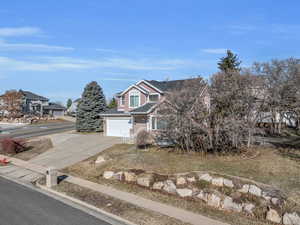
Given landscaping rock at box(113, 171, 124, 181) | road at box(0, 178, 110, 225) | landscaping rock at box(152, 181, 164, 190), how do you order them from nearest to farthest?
road at box(0, 178, 110, 225), landscaping rock at box(152, 181, 164, 190), landscaping rock at box(113, 171, 124, 181)

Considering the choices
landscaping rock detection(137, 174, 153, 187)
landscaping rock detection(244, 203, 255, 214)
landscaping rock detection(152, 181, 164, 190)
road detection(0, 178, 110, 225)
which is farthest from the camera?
landscaping rock detection(137, 174, 153, 187)

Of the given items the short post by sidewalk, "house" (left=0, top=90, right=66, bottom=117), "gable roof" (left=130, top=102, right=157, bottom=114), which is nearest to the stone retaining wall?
the short post by sidewalk

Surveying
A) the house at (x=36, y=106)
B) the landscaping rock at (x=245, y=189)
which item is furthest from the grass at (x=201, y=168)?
the house at (x=36, y=106)

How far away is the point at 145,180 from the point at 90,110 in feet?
83.1

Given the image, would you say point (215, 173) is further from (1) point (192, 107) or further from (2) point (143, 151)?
(2) point (143, 151)

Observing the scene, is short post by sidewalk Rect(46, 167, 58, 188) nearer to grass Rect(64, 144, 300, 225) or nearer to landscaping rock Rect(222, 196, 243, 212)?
grass Rect(64, 144, 300, 225)

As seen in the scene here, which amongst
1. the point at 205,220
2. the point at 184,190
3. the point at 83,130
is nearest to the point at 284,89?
the point at 184,190

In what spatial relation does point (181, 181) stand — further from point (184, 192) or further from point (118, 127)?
point (118, 127)

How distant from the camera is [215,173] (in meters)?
11.1

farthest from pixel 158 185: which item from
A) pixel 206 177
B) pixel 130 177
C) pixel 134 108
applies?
pixel 134 108

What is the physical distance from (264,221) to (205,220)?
184cm

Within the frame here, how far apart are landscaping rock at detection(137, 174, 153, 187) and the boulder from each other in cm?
155

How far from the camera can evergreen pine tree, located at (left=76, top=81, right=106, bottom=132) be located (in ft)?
115

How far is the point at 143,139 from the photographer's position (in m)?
19.5
